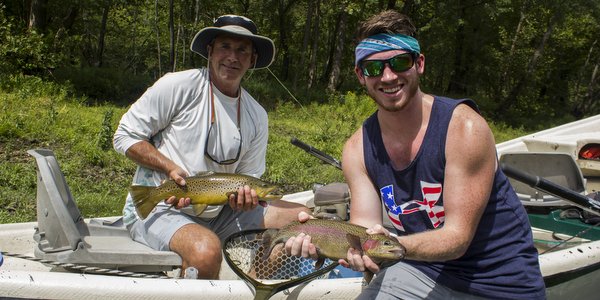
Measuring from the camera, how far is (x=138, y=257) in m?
3.05

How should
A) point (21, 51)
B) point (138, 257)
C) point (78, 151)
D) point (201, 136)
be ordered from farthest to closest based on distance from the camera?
1. point (21, 51)
2. point (78, 151)
3. point (201, 136)
4. point (138, 257)

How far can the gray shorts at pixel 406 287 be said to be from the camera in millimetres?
2633

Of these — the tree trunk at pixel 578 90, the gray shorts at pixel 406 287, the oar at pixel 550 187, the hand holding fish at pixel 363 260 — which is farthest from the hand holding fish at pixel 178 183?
the tree trunk at pixel 578 90

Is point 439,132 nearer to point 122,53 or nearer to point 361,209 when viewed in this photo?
point 361,209

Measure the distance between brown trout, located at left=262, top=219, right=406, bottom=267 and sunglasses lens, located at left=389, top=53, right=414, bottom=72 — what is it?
2.35 ft

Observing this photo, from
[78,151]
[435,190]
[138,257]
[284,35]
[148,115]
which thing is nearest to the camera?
[435,190]

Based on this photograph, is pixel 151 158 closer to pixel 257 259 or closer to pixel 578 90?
pixel 257 259

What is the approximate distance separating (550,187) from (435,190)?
1352 millimetres

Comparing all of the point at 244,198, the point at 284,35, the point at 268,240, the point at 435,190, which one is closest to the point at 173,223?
the point at 244,198

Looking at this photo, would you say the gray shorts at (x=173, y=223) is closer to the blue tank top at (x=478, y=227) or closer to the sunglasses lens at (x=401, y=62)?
the blue tank top at (x=478, y=227)

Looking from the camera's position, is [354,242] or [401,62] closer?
[354,242]

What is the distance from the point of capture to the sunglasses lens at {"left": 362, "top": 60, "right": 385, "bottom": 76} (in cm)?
255

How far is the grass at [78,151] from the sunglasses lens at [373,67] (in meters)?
4.01

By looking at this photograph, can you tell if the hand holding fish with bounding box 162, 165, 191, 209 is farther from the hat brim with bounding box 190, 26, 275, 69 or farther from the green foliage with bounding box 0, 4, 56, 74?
the green foliage with bounding box 0, 4, 56, 74
